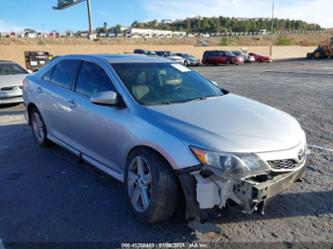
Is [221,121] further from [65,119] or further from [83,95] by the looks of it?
[65,119]

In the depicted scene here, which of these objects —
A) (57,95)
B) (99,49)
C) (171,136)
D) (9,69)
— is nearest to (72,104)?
(57,95)

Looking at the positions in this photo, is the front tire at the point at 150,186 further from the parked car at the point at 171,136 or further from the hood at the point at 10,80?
the hood at the point at 10,80

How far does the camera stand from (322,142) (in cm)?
545

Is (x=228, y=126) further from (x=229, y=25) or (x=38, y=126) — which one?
(x=229, y=25)

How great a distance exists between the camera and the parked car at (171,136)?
263 cm

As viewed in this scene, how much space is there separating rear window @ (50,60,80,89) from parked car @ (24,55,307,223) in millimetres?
27

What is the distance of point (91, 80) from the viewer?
4055 millimetres

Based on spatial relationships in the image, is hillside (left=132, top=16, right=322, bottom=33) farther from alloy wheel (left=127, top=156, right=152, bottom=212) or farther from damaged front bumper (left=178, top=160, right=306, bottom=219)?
damaged front bumper (left=178, top=160, right=306, bottom=219)

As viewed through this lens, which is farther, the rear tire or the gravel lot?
the rear tire

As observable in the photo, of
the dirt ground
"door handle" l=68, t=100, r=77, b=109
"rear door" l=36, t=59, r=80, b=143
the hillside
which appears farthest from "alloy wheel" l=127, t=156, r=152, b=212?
the hillside

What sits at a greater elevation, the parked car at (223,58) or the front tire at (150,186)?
the front tire at (150,186)

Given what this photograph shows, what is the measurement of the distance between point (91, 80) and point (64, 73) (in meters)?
0.90

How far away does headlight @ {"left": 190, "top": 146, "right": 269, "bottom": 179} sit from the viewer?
258 centimetres

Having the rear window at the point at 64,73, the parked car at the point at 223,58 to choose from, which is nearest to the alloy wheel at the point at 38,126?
the rear window at the point at 64,73
